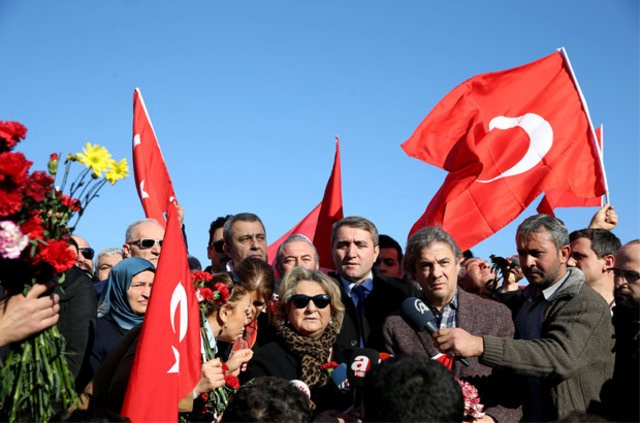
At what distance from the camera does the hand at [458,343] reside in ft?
16.0

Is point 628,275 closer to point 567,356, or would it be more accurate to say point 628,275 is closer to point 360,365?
point 567,356

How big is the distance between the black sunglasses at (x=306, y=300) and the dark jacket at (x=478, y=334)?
484 millimetres

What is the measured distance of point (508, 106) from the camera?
29.9ft

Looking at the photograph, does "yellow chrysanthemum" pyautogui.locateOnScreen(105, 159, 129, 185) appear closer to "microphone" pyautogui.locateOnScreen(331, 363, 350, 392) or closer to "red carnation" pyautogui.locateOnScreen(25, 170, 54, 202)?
"red carnation" pyautogui.locateOnScreen(25, 170, 54, 202)

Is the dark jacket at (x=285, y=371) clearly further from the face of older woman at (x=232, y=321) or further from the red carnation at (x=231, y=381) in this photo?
the red carnation at (x=231, y=381)

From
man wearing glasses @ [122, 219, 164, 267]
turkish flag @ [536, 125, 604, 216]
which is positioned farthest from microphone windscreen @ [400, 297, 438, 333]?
turkish flag @ [536, 125, 604, 216]

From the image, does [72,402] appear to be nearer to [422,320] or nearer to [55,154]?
[55,154]

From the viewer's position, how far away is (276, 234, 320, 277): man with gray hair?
7.29 meters

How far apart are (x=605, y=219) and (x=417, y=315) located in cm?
370

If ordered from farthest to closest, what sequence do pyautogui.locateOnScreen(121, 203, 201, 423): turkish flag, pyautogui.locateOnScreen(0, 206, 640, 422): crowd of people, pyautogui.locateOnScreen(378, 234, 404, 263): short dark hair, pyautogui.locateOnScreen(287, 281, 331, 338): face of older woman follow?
pyautogui.locateOnScreen(378, 234, 404, 263): short dark hair
pyautogui.locateOnScreen(287, 281, 331, 338): face of older woman
pyautogui.locateOnScreen(0, 206, 640, 422): crowd of people
pyautogui.locateOnScreen(121, 203, 201, 423): turkish flag

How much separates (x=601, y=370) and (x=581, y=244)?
1970 mm

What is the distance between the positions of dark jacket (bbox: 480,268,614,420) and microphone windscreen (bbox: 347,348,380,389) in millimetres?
671

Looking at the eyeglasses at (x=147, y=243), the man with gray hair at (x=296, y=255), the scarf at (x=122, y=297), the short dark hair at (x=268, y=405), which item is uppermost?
the eyeglasses at (x=147, y=243)

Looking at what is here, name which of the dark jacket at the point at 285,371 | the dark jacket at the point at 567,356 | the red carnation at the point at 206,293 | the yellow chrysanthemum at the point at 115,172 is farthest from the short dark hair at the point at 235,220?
the yellow chrysanthemum at the point at 115,172
